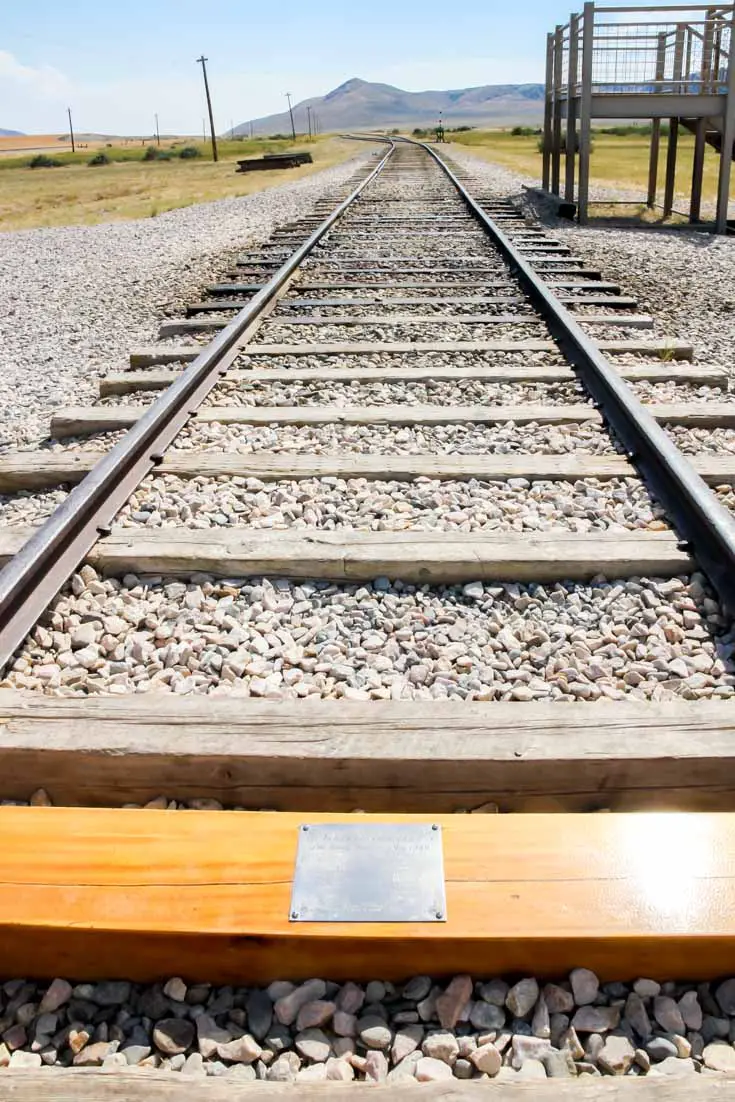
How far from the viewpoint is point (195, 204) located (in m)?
18.7

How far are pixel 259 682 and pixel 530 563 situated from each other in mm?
918

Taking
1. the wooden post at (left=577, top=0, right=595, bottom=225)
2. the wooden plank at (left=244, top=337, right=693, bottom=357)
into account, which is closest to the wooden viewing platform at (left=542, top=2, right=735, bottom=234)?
the wooden post at (left=577, top=0, right=595, bottom=225)

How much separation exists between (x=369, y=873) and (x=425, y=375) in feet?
11.5

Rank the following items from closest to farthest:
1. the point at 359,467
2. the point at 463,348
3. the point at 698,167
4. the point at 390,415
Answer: the point at 359,467 → the point at 390,415 → the point at 463,348 → the point at 698,167

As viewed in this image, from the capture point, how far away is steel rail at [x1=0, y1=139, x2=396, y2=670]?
248 centimetres

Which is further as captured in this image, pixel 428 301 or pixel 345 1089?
pixel 428 301

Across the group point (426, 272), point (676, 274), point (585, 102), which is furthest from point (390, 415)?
point (585, 102)

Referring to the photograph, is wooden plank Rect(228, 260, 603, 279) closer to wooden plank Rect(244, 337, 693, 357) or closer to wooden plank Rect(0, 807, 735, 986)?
wooden plank Rect(244, 337, 693, 357)

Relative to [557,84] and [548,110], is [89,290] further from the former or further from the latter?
[548,110]

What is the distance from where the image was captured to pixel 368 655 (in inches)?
93.7

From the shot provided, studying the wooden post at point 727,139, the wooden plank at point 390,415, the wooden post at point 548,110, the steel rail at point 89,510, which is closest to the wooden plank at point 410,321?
the steel rail at point 89,510

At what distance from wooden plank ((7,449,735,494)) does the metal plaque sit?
198 centimetres

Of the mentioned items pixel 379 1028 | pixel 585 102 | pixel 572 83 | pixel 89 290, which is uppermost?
pixel 572 83

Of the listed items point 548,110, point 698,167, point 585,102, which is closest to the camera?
point 585,102
